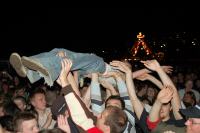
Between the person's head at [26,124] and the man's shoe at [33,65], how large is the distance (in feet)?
1.66

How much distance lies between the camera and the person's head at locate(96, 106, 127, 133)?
4.00m

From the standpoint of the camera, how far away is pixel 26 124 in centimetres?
440

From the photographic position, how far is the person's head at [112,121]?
157 inches

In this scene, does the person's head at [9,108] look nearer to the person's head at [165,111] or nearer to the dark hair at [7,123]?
the dark hair at [7,123]

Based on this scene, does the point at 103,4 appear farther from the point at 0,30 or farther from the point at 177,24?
the point at 0,30

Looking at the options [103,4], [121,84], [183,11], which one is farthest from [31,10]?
[121,84]

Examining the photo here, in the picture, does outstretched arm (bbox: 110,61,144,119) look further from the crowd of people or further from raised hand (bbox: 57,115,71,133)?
raised hand (bbox: 57,115,71,133)

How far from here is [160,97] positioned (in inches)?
175

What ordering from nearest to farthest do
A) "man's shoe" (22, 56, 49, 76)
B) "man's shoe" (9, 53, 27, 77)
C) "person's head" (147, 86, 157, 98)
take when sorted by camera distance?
"man's shoe" (22, 56, 49, 76) → "man's shoe" (9, 53, 27, 77) → "person's head" (147, 86, 157, 98)

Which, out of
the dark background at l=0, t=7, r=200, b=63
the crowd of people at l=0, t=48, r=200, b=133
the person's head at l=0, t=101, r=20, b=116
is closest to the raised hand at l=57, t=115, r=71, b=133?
the crowd of people at l=0, t=48, r=200, b=133

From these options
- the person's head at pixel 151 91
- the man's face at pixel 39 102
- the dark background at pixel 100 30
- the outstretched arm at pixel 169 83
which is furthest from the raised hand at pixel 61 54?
the dark background at pixel 100 30

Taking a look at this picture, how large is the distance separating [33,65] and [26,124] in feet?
2.07

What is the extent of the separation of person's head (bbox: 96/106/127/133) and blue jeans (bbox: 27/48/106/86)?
0.67 m

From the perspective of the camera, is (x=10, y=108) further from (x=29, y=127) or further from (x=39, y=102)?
(x=29, y=127)
